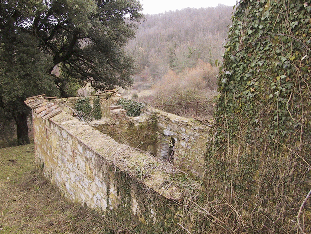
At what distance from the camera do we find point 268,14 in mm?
2467

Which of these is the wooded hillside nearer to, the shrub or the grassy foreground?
the shrub

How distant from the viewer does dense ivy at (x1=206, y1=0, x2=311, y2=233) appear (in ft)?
7.70

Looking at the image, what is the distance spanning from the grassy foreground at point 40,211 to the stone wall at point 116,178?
21cm

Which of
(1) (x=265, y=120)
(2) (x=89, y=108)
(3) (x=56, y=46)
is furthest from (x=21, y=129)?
(1) (x=265, y=120)

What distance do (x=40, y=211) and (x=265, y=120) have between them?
5.01 metres

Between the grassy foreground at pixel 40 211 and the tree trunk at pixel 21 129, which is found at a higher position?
the grassy foreground at pixel 40 211

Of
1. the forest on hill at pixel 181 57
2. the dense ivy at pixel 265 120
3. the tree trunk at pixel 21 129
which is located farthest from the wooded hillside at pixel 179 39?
the dense ivy at pixel 265 120

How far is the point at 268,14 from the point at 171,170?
2426 millimetres

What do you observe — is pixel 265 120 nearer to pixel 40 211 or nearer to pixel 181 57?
pixel 40 211

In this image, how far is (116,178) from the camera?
381cm

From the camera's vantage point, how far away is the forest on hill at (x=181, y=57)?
1564 cm

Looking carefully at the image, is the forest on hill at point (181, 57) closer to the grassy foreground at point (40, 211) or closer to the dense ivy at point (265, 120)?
the grassy foreground at point (40, 211)

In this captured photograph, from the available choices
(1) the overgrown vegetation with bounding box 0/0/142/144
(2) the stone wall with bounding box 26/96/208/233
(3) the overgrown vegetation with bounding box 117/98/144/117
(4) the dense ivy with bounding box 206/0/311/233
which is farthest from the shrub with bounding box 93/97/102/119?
(4) the dense ivy with bounding box 206/0/311/233

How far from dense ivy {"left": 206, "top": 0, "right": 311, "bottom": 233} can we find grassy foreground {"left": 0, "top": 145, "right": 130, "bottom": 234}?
1.96 metres
